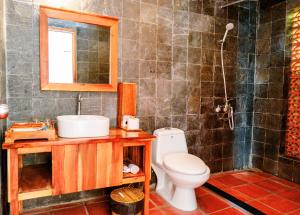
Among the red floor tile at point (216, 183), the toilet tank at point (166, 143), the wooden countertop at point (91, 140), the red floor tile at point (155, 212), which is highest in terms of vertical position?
the wooden countertop at point (91, 140)

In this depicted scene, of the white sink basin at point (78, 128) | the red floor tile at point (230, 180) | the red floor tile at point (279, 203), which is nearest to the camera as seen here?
the white sink basin at point (78, 128)

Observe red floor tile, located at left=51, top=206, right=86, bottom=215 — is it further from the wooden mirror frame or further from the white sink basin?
the wooden mirror frame

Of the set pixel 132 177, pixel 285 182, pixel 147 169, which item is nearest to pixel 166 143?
pixel 147 169

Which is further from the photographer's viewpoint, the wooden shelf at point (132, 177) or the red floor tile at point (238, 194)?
the red floor tile at point (238, 194)

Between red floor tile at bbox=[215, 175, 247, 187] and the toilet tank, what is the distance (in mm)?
719

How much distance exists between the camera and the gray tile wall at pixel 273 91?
2.85 meters

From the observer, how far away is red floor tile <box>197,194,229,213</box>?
225cm

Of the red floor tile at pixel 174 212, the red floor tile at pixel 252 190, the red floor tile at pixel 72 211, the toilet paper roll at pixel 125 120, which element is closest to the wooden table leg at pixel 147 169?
the red floor tile at pixel 174 212

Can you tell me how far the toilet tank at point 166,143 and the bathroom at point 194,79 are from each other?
0.16 metres

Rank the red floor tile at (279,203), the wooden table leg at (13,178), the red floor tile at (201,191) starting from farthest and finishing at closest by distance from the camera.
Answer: the red floor tile at (201,191)
the red floor tile at (279,203)
the wooden table leg at (13,178)

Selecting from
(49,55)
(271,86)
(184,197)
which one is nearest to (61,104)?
(49,55)

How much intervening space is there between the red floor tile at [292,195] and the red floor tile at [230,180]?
437 mm

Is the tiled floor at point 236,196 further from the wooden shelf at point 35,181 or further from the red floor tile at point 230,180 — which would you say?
the wooden shelf at point 35,181

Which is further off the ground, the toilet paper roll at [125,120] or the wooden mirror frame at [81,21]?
the wooden mirror frame at [81,21]
